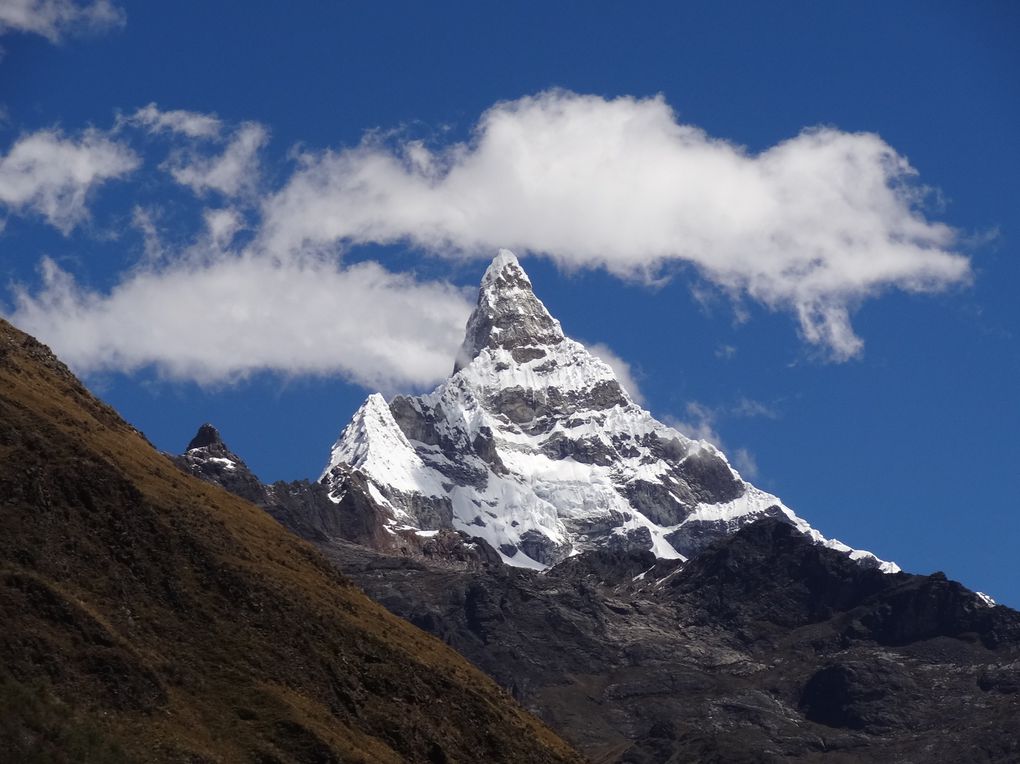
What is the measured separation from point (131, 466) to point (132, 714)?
30.5 m

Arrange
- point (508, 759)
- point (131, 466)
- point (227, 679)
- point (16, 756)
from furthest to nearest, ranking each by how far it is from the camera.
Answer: point (131, 466), point (508, 759), point (227, 679), point (16, 756)

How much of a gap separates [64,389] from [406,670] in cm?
3515

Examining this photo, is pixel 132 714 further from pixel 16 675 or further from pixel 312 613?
pixel 312 613

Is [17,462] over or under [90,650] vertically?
over

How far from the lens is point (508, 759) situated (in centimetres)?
11269

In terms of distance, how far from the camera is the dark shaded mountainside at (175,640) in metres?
91.9

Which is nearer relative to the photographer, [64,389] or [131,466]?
[131,466]

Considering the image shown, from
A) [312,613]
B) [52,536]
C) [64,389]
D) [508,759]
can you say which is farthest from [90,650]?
[64,389]

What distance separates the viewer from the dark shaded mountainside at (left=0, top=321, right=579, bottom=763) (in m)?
91.9

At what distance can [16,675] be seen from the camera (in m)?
89.6

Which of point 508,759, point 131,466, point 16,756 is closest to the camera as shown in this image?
point 16,756

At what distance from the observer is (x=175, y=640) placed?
103 metres

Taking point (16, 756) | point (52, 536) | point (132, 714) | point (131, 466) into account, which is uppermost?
point (131, 466)

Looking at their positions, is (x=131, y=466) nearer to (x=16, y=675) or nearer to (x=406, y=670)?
(x=406, y=670)
